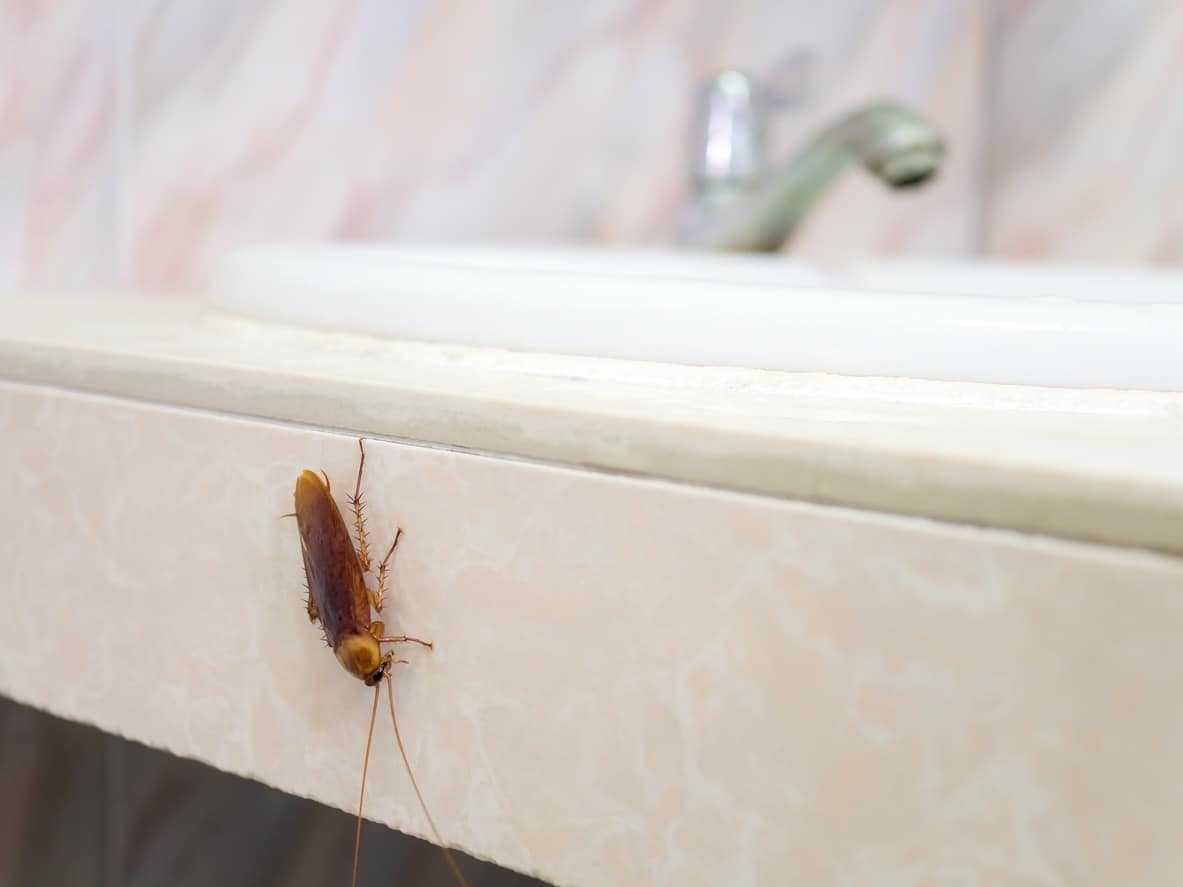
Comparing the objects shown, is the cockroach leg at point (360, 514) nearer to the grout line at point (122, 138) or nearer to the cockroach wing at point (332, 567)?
the cockroach wing at point (332, 567)

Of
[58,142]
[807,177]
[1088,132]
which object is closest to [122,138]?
[58,142]

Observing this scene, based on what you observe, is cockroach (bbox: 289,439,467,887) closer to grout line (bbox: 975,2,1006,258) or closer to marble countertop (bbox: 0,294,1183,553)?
marble countertop (bbox: 0,294,1183,553)

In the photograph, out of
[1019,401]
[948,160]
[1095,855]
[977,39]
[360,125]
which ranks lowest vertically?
[1095,855]

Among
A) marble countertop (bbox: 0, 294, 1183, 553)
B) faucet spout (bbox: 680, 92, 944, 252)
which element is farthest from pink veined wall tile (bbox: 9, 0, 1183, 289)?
marble countertop (bbox: 0, 294, 1183, 553)

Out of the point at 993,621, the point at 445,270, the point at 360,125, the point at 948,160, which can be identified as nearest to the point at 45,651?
the point at 445,270

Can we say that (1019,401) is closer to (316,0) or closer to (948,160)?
(316,0)

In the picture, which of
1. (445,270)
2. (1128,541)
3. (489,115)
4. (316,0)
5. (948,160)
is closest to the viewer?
(1128,541)
